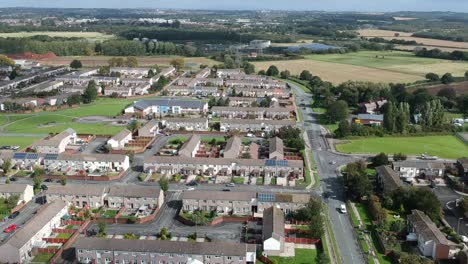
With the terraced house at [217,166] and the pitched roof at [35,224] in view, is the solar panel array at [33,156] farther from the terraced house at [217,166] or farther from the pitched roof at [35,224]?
the pitched roof at [35,224]

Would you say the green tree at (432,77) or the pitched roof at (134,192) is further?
the green tree at (432,77)

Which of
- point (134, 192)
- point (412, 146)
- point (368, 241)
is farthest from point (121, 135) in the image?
point (412, 146)

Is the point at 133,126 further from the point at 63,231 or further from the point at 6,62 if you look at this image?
the point at 6,62

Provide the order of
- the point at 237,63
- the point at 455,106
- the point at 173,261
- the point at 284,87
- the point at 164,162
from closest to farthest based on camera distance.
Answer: the point at 173,261 < the point at 164,162 < the point at 455,106 < the point at 284,87 < the point at 237,63

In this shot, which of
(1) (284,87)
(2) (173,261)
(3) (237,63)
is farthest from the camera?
(3) (237,63)

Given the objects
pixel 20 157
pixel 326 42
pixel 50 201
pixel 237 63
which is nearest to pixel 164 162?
pixel 50 201

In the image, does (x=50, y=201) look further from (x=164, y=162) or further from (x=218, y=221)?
(x=218, y=221)

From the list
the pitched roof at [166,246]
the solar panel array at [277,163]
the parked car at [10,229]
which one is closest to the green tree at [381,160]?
the solar panel array at [277,163]
